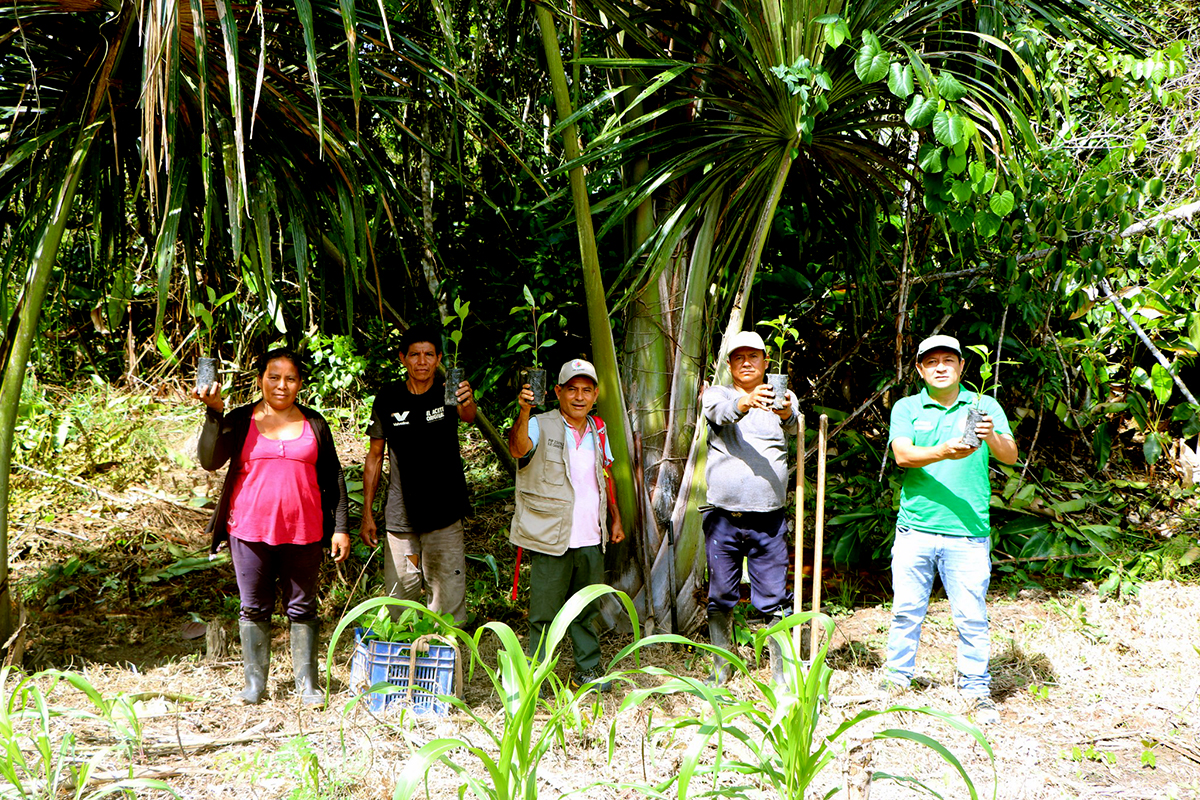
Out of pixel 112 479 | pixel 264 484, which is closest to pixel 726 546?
pixel 264 484

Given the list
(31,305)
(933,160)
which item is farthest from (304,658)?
(933,160)

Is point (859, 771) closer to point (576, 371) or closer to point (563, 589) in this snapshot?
point (563, 589)

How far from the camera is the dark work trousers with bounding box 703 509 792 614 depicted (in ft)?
12.2

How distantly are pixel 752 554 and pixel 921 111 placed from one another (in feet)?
5.89

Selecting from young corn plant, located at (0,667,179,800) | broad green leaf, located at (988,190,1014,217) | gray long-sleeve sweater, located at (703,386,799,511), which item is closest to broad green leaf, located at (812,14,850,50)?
broad green leaf, located at (988,190,1014,217)

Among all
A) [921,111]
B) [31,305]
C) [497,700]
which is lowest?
[497,700]

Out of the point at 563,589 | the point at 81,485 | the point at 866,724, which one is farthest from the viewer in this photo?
the point at 81,485

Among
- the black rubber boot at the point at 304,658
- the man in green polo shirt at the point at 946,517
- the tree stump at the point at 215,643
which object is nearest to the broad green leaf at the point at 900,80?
the man in green polo shirt at the point at 946,517

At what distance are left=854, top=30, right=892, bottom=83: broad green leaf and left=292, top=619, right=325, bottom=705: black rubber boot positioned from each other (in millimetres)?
2824

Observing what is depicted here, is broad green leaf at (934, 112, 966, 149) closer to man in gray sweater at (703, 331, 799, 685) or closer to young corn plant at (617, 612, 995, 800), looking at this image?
man in gray sweater at (703, 331, 799, 685)

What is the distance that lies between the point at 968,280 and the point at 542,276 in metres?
2.38

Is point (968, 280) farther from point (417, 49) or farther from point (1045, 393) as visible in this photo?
point (417, 49)

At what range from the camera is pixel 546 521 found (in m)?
3.67

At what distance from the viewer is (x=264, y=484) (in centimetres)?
341
